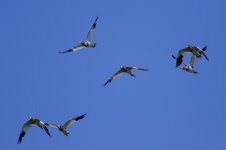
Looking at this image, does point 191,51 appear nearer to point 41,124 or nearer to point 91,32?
point 91,32

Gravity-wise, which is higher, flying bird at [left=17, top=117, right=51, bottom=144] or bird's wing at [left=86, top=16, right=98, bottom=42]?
bird's wing at [left=86, top=16, right=98, bottom=42]

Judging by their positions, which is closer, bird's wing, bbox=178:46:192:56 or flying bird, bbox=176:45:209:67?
flying bird, bbox=176:45:209:67

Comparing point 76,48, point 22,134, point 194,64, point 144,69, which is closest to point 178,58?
point 194,64

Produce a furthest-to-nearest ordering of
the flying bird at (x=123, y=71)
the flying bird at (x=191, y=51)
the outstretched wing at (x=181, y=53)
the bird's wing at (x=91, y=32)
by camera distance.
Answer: the bird's wing at (x=91, y=32) → the flying bird at (x=123, y=71) → the outstretched wing at (x=181, y=53) → the flying bird at (x=191, y=51)

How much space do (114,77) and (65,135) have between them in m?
8.10

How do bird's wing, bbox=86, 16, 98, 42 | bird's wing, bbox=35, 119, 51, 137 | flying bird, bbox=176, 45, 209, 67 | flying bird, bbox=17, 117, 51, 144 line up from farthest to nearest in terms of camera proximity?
bird's wing, bbox=86, 16, 98, 42 < flying bird, bbox=176, 45, 209, 67 < flying bird, bbox=17, 117, 51, 144 < bird's wing, bbox=35, 119, 51, 137

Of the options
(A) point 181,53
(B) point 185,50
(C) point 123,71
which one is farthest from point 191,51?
(C) point 123,71

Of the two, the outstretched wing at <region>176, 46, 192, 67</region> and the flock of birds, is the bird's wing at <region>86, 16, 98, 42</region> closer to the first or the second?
the flock of birds

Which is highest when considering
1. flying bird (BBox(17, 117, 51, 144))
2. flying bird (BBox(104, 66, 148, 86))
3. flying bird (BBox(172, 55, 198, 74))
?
flying bird (BBox(172, 55, 198, 74))

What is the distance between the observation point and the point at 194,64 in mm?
43344

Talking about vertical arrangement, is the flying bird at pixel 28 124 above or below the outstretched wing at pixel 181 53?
below

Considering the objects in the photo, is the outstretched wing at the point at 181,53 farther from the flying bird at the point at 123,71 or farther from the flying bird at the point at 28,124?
the flying bird at the point at 28,124

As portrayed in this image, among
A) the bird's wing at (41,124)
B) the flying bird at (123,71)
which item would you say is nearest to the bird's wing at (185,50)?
the flying bird at (123,71)

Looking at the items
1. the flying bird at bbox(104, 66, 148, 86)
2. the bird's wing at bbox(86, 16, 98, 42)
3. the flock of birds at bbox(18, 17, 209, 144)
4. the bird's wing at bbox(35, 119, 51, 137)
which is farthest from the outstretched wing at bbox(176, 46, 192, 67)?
the bird's wing at bbox(35, 119, 51, 137)
